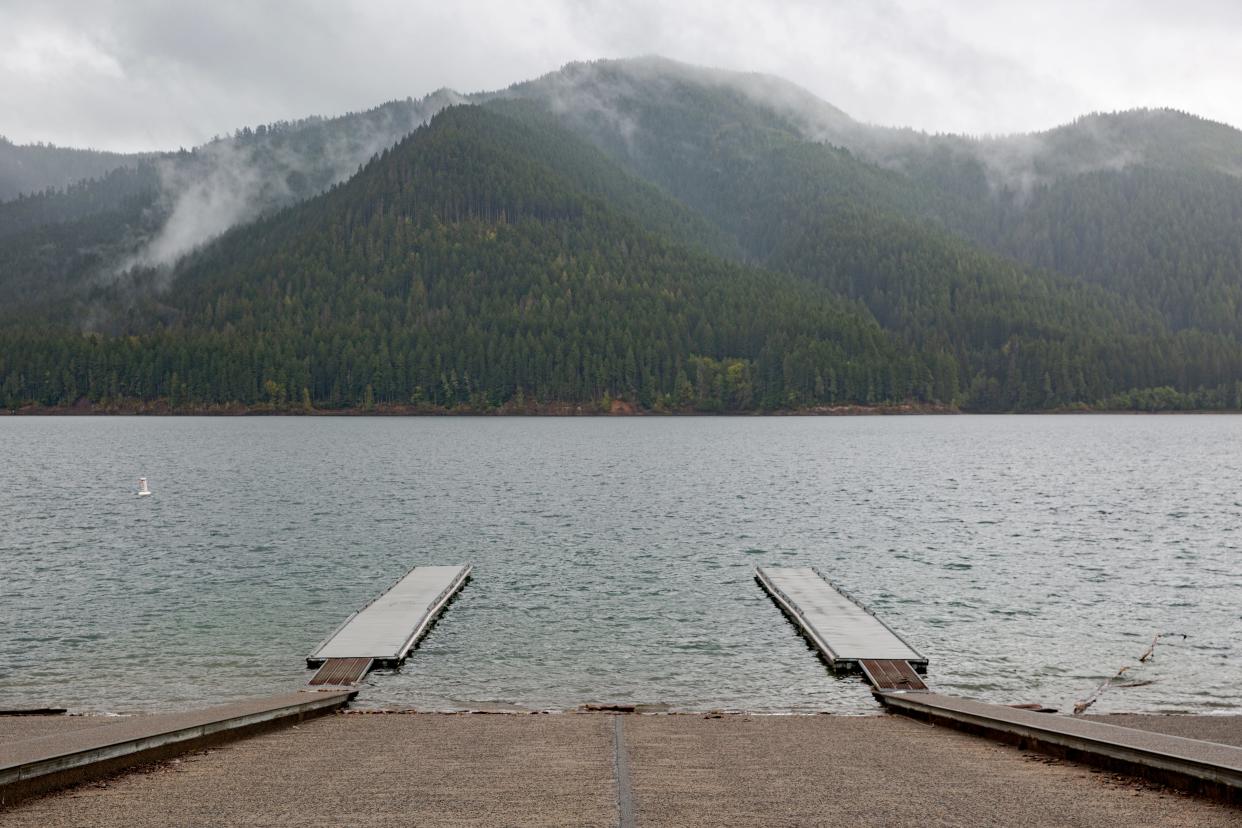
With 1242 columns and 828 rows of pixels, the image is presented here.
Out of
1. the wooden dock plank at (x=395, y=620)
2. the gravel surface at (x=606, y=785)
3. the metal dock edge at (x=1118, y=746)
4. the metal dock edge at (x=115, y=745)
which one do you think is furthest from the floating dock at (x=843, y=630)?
the metal dock edge at (x=115, y=745)

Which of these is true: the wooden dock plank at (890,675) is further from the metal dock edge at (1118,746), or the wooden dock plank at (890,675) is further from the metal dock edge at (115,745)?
the metal dock edge at (115,745)

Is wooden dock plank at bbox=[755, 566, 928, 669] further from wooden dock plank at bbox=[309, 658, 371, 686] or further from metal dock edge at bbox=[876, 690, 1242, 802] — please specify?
wooden dock plank at bbox=[309, 658, 371, 686]

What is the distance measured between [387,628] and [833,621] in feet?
55.6

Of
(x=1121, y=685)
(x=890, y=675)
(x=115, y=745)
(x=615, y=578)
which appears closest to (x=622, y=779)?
(x=115, y=745)

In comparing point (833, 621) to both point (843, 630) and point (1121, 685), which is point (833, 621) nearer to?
point (843, 630)

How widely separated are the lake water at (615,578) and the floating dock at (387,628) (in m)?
0.83

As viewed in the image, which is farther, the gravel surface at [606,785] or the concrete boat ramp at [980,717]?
the concrete boat ramp at [980,717]

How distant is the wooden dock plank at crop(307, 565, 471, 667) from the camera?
3175 cm

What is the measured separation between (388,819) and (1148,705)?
23.2 metres

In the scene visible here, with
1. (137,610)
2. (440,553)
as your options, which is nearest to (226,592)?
(137,610)

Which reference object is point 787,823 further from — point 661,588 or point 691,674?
point 661,588

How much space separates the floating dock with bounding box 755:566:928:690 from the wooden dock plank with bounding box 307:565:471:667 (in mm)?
14454

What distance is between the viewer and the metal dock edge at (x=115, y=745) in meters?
13.1

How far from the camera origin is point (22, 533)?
6100 cm
